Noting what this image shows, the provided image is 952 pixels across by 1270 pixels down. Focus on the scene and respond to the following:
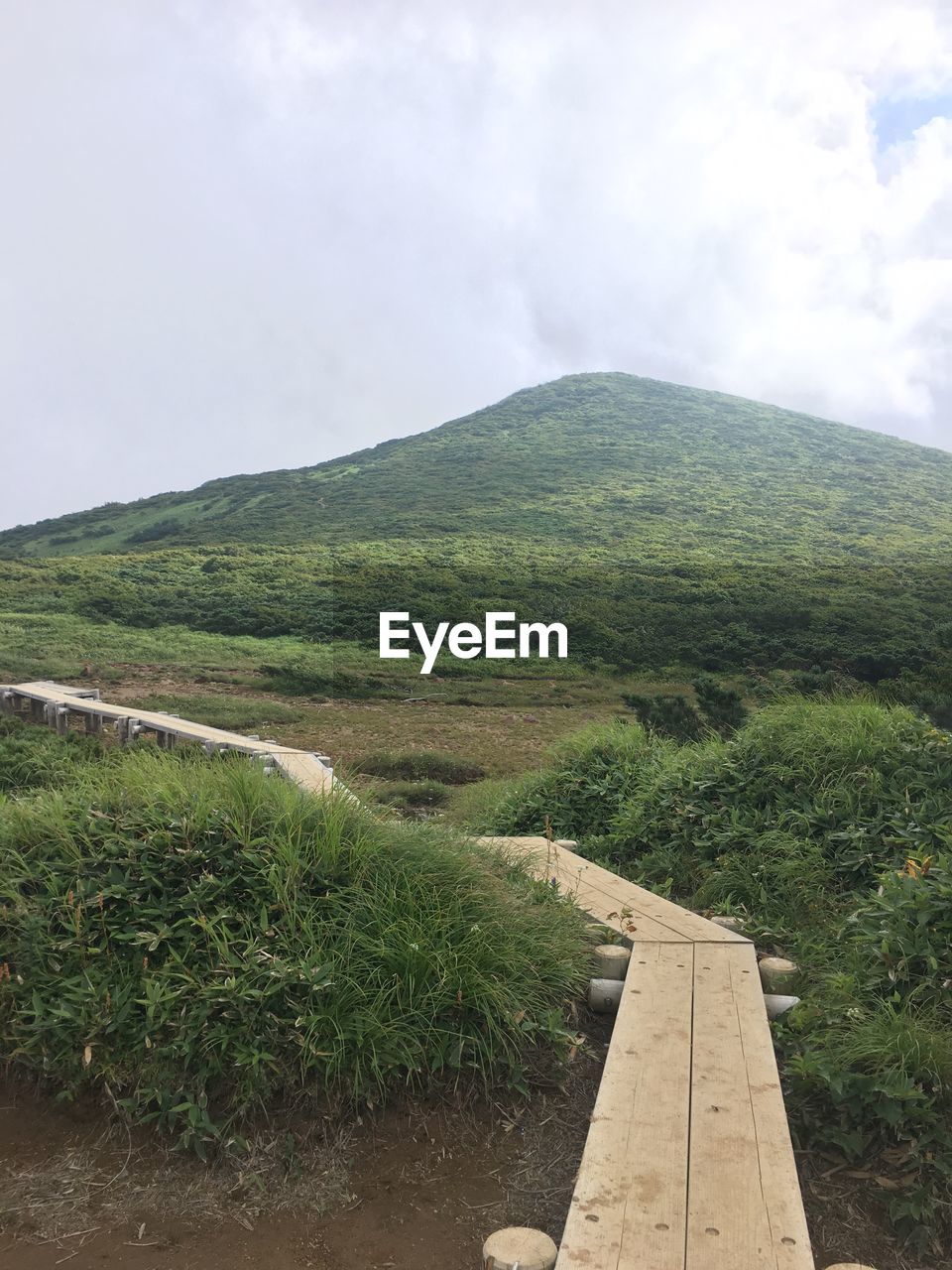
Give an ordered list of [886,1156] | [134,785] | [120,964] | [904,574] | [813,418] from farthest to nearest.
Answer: [813,418] → [904,574] → [134,785] → [120,964] → [886,1156]

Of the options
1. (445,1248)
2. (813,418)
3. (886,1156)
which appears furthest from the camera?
(813,418)

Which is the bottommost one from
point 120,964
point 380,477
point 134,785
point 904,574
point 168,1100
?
point 168,1100

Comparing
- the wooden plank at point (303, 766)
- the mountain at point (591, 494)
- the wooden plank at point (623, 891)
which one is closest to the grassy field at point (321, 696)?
the wooden plank at point (303, 766)

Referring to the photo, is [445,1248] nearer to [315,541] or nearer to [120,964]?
[120,964]

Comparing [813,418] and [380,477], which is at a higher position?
[813,418]

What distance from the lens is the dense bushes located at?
97.2 inches

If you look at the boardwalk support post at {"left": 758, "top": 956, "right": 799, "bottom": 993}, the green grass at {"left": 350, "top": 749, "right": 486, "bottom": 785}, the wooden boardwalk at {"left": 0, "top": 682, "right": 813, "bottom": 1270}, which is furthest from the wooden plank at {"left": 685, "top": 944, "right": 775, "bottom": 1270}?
the green grass at {"left": 350, "top": 749, "right": 486, "bottom": 785}

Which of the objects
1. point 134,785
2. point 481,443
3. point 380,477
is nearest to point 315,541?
point 380,477

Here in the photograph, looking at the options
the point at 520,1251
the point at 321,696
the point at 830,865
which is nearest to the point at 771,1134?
the point at 520,1251

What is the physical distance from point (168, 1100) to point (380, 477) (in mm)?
52891

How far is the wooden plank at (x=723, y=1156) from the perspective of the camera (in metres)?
1.70

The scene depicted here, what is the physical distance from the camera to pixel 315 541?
124 feet

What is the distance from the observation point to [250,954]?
2.62 m

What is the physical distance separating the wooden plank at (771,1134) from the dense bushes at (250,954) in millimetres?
532
